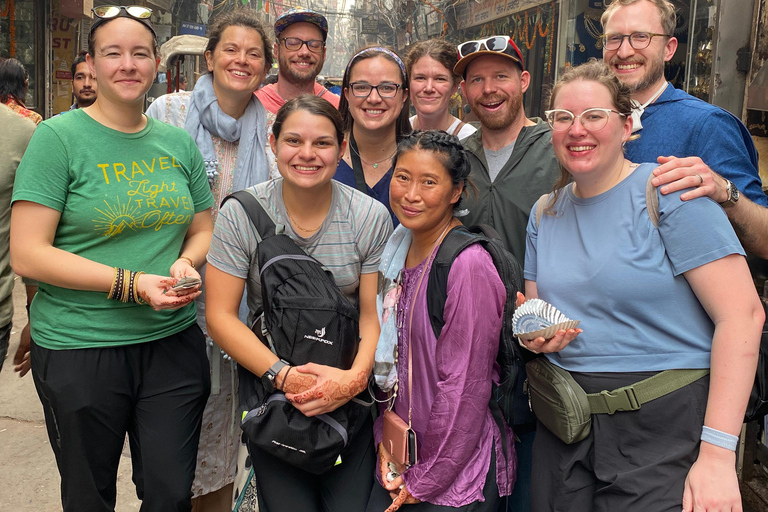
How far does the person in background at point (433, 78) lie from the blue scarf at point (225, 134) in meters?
0.88

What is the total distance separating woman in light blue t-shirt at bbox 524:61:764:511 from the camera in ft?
5.98

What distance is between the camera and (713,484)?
5.83 ft

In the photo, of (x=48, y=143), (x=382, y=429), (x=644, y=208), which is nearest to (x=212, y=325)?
(x=382, y=429)

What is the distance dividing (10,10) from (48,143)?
10.1 m

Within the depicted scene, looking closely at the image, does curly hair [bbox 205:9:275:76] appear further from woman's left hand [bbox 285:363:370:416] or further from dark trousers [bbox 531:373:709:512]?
dark trousers [bbox 531:373:709:512]

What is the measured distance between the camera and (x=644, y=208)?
6.51 feet

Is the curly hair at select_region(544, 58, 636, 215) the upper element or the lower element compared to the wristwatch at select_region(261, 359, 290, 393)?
Answer: upper

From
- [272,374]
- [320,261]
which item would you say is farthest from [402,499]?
[320,261]

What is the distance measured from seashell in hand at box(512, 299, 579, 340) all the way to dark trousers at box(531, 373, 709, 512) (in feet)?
0.75

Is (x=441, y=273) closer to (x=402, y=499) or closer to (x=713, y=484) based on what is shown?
(x=402, y=499)

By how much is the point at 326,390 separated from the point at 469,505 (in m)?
0.64

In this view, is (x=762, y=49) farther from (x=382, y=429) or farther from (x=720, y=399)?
(x=382, y=429)

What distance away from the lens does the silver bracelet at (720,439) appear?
5.89 ft

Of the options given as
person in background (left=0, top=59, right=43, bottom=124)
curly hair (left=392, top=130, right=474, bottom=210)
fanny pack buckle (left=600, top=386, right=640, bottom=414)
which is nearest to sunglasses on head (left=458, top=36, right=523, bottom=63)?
curly hair (left=392, top=130, right=474, bottom=210)
